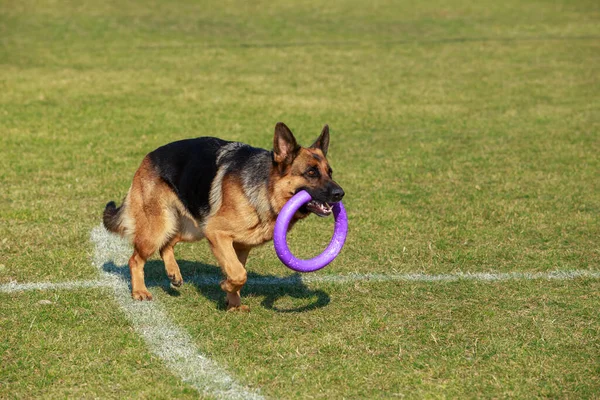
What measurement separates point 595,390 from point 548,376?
1.09ft

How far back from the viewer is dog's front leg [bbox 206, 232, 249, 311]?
6754 millimetres

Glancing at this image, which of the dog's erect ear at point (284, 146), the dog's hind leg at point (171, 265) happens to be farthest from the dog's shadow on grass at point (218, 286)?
the dog's erect ear at point (284, 146)

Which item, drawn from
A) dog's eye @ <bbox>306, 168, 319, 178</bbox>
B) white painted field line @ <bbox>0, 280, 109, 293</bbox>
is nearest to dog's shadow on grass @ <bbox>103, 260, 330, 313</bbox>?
white painted field line @ <bbox>0, 280, 109, 293</bbox>

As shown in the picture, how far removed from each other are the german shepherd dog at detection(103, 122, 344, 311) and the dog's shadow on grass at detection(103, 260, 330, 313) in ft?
0.96

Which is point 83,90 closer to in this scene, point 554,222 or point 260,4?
point 554,222

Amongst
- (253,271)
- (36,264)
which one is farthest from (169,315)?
(36,264)

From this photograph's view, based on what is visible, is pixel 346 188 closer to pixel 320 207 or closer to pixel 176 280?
pixel 176 280

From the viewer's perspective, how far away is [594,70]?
69.3 ft

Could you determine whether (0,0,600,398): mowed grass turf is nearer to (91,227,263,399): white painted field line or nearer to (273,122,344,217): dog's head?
(91,227,263,399): white painted field line

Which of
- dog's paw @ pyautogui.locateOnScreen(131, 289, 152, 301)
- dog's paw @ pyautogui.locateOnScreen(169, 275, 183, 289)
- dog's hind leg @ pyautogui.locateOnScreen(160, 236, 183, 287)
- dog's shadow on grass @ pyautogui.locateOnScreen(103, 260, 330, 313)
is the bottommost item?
dog's shadow on grass @ pyautogui.locateOnScreen(103, 260, 330, 313)

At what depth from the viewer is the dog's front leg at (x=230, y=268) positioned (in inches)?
266

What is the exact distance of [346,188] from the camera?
11.4 meters

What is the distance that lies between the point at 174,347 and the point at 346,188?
5577mm

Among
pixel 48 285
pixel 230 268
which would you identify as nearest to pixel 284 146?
pixel 230 268
